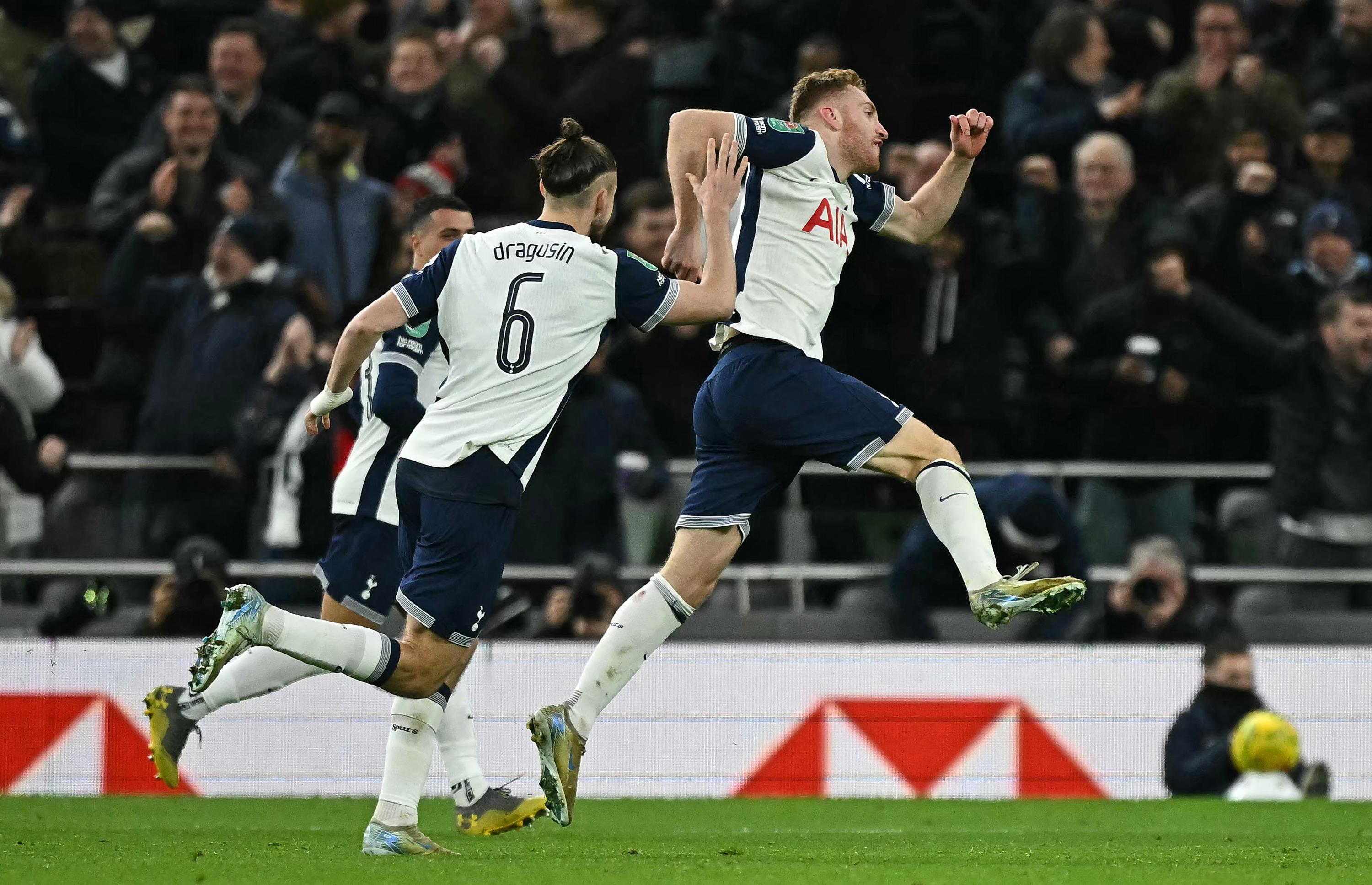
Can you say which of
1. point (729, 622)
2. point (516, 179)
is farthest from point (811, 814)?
point (516, 179)

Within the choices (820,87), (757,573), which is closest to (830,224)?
(820,87)

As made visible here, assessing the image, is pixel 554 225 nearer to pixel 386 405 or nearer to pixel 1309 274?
pixel 386 405

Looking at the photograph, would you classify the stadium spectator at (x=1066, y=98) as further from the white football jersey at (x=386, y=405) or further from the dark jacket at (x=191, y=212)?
the white football jersey at (x=386, y=405)

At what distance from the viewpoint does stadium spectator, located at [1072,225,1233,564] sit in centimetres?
1131

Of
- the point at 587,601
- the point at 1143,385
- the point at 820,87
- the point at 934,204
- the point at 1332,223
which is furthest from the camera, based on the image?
the point at 1332,223

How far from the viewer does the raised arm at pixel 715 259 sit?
662 centimetres

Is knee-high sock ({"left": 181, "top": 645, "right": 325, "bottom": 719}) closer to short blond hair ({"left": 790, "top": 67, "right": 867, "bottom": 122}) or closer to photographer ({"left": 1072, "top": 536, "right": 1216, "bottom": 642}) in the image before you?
short blond hair ({"left": 790, "top": 67, "right": 867, "bottom": 122})

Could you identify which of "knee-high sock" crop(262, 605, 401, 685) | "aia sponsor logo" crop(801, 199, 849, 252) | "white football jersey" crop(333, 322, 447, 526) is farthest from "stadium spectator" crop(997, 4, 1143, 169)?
"knee-high sock" crop(262, 605, 401, 685)

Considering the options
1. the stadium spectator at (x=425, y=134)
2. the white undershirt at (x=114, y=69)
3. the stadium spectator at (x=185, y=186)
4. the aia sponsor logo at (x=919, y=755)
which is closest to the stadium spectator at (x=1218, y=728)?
the aia sponsor logo at (x=919, y=755)

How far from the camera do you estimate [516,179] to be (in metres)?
12.5

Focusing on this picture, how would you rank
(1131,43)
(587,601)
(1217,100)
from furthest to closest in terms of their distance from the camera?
(1131,43)
(1217,100)
(587,601)

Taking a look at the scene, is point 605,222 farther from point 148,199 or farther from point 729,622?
point 148,199

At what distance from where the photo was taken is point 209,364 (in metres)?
11.2

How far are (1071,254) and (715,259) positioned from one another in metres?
5.69
